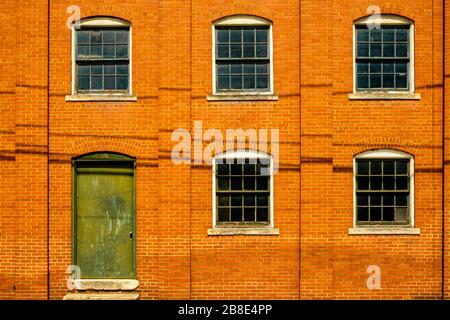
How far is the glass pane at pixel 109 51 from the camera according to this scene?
11.4m

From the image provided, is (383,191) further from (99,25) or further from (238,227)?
(99,25)

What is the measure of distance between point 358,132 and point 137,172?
479 cm

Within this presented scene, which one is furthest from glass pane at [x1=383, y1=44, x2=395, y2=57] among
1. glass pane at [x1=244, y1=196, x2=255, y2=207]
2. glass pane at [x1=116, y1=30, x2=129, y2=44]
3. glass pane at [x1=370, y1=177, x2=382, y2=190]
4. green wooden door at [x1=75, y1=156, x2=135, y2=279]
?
green wooden door at [x1=75, y1=156, x2=135, y2=279]

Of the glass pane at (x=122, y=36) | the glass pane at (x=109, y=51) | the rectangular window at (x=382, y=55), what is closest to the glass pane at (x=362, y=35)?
the rectangular window at (x=382, y=55)

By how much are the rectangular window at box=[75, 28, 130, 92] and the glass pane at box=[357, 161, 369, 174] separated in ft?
17.4

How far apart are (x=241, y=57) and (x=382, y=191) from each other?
165 inches

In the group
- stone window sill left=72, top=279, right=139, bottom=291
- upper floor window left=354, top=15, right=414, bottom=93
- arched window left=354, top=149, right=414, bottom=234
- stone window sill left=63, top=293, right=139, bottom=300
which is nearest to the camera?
stone window sill left=63, top=293, right=139, bottom=300

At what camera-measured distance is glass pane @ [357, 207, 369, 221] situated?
36.9 feet

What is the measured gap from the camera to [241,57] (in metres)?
11.3

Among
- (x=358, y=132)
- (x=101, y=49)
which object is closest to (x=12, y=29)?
(x=101, y=49)

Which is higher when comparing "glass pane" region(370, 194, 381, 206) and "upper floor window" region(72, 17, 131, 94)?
"upper floor window" region(72, 17, 131, 94)

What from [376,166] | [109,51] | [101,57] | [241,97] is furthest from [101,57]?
[376,166]

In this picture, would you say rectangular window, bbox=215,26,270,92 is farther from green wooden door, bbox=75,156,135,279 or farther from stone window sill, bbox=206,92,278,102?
green wooden door, bbox=75,156,135,279

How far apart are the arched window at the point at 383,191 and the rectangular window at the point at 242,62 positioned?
109 inches
